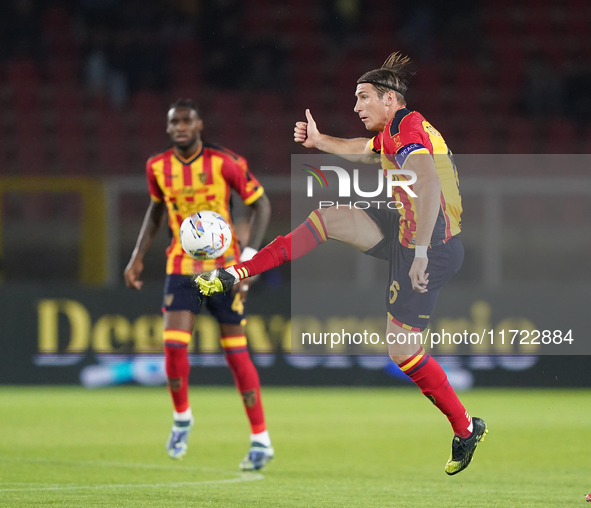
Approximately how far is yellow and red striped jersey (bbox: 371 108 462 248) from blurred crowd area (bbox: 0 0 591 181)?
7.10m

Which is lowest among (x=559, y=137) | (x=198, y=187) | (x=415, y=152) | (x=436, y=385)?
(x=436, y=385)

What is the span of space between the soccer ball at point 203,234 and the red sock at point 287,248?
513mm

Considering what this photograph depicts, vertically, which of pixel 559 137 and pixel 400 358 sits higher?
pixel 559 137

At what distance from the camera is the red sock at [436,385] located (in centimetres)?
503

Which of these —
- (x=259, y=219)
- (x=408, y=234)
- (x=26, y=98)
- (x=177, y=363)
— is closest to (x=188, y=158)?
(x=259, y=219)

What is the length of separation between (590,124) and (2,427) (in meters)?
8.51

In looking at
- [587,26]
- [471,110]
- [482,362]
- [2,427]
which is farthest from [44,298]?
[587,26]

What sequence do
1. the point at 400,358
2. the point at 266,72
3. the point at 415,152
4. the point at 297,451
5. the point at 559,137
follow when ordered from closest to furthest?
the point at 415,152, the point at 400,358, the point at 297,451, the point at 559,137, the point at 266,72

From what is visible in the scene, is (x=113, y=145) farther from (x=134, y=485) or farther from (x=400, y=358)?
(x=400, y=358)

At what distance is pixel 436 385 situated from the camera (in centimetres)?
504

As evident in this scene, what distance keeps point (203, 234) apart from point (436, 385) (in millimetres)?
1399

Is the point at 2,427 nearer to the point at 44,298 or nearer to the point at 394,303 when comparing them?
the point at 44,298

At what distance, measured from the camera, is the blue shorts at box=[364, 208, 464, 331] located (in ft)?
16.4

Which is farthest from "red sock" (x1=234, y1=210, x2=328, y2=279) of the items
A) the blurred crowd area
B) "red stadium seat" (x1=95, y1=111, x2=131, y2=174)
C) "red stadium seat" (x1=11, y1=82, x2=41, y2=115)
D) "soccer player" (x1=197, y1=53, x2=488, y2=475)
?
"red stadium seat" (x1=11, y1=82, x2=41, y2=115)
